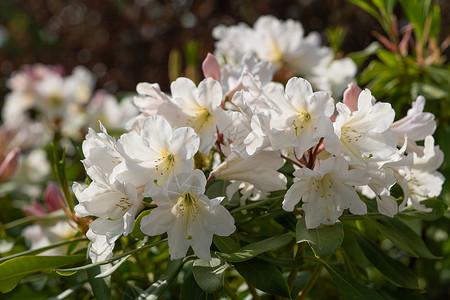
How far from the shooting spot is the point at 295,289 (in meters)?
1.32

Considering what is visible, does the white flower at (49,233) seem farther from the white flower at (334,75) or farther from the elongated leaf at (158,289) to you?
the white flower at (334,75)

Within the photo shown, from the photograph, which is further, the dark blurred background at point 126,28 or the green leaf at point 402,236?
the dark blurred background at point 126,28

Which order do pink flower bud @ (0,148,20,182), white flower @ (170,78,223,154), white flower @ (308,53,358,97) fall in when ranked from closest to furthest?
white flower @ (170,78,223,154) < pink flower bud @ (0,148,20,182) < white flower @ (308,53,358,97)

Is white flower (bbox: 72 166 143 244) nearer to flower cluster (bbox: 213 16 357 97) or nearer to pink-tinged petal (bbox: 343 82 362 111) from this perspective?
pink-tinged petal (bbox: 343 82 362 111)

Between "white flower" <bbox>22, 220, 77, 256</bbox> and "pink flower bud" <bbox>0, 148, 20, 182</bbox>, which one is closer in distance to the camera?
"white flower" <bbox>22, 220, 77, 256</bbox>

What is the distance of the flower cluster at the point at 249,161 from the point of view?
0.84 meters

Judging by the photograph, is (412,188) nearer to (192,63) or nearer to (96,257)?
(96,257)

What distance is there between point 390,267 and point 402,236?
8 cm

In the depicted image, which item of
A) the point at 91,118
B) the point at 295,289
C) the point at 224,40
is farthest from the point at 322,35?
the point at 295,289

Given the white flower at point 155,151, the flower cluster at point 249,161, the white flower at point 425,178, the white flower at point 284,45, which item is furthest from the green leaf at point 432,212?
the white flower at point 284,45

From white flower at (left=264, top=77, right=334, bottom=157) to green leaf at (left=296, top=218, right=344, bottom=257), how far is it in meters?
0.14

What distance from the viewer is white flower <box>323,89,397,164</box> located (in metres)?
0.85

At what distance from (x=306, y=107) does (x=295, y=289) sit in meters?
0.62

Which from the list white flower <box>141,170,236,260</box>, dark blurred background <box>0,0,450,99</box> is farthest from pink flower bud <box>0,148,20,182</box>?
dark blurred background <box>0,0,450,99</box>
